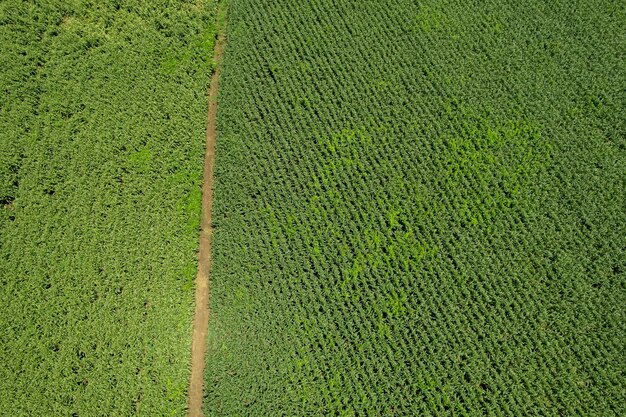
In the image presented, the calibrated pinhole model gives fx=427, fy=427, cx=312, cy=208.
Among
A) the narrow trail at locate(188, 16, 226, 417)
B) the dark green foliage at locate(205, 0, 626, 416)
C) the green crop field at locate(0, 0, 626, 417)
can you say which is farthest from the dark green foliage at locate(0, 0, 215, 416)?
the dark green foliage at locate(205, 0, 626, 416)

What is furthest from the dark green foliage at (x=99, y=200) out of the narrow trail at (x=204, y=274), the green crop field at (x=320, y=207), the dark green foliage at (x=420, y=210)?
the dark green foliage at (x=420, y=210)

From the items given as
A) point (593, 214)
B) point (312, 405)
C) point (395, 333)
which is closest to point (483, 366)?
point (395, 333)

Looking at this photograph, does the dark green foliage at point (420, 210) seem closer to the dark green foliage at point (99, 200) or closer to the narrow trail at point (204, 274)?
the narrow trail at point (204, 274)

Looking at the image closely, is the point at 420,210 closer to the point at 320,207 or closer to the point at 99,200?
the point at 320,207

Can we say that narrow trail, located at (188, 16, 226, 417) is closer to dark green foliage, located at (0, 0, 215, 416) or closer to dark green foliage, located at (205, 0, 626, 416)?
dark green foliage, located at (0, 0, 215, 416)

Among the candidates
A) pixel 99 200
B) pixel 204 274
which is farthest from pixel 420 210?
pixel 99 200

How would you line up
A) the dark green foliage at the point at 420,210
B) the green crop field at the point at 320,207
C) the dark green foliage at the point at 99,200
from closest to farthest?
the dark green foliage at the point at 420,210 → the green crop field at the point at 320,207 → the dark green foliage at the point at 99,200

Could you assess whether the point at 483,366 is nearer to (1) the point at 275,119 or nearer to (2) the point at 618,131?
(2) the point at 618,131
